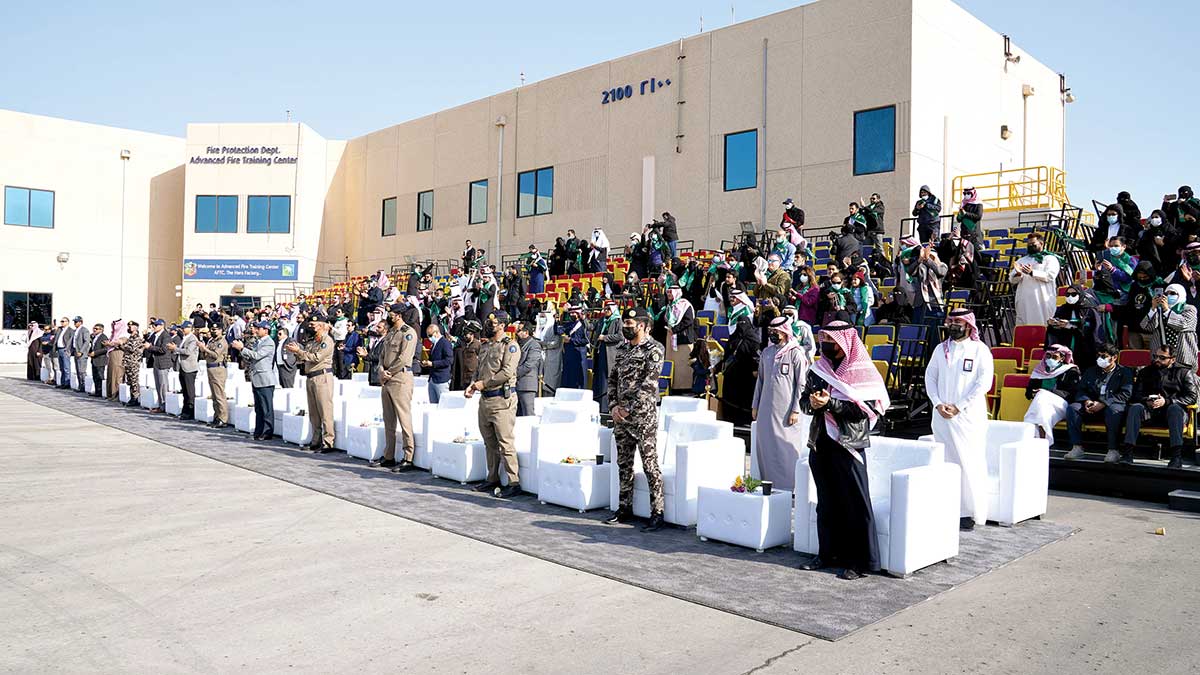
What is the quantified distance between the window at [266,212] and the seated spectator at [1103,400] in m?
35.0

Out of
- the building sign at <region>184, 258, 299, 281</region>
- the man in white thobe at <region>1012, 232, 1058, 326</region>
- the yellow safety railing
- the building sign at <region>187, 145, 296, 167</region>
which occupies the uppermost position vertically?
the building sign at <region>187, 145, 296, 167</region>

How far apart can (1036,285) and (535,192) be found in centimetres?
2056

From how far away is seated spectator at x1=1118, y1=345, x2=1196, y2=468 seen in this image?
9320 millimetres

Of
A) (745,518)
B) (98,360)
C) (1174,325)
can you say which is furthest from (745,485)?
(98,360)

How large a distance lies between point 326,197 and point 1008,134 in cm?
2876

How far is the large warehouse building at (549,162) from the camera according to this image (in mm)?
21844

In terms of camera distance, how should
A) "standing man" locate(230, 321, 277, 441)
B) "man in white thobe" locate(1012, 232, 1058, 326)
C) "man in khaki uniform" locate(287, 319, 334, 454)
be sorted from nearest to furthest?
"man in khaki uniform" locate(287, 319, 334, 454) → "man in white thobe" locate(1012, 232, 1058, 326) → "standing man" locate(230, 321, 277, 441)

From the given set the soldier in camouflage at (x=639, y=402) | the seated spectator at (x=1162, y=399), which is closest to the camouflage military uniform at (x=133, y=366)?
the soldier in camouflage at (x=639, y=402)

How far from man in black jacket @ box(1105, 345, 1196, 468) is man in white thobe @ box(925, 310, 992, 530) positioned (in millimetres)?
2501

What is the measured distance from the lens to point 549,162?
99.9 feet

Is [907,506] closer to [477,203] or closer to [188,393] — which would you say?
[188,393]

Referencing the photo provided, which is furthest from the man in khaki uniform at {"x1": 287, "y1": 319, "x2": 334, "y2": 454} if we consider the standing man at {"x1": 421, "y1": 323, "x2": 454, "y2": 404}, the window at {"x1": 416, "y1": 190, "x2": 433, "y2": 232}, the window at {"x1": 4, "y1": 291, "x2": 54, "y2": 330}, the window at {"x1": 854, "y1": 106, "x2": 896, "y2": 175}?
the window at {"x1": 4, "y1": 291, "x2": 54, "y2": 330}

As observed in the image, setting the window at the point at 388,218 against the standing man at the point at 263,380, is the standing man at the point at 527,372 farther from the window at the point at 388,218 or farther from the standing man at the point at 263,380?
the window at the point at 388,218

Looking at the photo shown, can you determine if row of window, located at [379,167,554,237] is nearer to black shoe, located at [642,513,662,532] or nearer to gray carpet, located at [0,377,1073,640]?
gray carpet, located at [0,377,1073,640]
